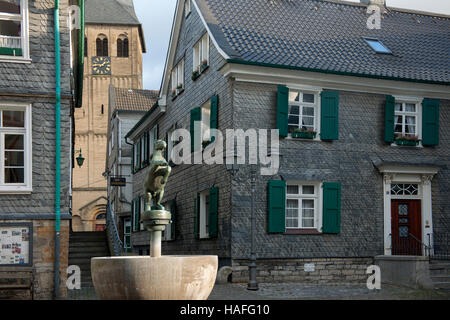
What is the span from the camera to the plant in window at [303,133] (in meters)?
20.3

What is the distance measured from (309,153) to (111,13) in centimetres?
5498

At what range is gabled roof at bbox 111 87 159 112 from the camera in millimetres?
38281

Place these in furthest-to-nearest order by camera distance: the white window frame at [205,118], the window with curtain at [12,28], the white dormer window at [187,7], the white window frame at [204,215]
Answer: the white dormer window at [187,7] < the white window frame at [205,118] < the white window frame at [204,215] < the window with curtain at [12,28]

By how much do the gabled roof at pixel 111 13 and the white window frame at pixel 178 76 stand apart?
44693 mm

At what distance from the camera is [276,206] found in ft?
64.5

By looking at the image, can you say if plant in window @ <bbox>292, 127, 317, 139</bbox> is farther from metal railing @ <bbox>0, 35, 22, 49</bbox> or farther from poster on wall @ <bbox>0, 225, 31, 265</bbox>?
poster on wall @ <bbox>0, 225, 31, 265</bbox>

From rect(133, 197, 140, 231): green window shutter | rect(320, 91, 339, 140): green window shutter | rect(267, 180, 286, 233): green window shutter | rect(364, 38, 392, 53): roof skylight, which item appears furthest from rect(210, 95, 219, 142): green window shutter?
rect(133, 197, 140, 231): green window shutter

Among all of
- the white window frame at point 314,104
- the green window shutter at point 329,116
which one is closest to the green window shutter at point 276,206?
the white window frame at point 314,104

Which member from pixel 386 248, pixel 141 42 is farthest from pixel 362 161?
pixel 141 42

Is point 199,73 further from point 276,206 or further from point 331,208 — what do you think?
point 331,208

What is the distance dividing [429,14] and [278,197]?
462 inches

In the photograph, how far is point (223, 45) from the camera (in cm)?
2053

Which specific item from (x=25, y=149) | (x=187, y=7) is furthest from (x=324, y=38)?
(x=25, y=149)

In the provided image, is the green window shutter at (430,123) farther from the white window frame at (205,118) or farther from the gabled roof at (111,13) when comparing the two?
the gabled roof at (111,13)
